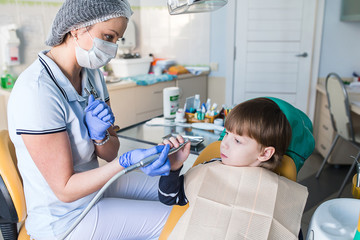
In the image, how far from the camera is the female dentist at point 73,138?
2.96 feet

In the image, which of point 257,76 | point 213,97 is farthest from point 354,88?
point 213,97

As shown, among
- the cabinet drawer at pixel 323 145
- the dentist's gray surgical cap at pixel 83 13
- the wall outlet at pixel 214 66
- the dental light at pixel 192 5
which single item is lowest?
the cabinet drawer at pixel 323 145

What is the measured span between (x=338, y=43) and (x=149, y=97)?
6.79ft

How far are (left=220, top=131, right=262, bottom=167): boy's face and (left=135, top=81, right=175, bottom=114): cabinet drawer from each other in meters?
2.06

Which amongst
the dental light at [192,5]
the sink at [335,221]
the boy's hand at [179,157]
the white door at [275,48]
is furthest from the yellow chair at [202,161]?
the white door at [275,48]

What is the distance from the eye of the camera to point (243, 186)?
3.30 feet

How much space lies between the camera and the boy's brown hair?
1071 millimetres

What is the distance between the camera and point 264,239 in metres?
0.92

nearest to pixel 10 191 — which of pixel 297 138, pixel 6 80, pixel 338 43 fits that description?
pixel 297 138

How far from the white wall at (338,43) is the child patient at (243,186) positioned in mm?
2585

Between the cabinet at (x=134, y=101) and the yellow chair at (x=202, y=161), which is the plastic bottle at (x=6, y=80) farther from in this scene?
the yellow chair at (x=202, y=161)

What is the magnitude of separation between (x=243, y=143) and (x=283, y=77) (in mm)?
2632

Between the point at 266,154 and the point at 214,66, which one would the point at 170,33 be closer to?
the point at 214,66

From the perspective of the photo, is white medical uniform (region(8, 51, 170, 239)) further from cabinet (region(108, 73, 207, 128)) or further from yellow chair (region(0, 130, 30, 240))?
cabinet (region(108, 73, 207, 128))
